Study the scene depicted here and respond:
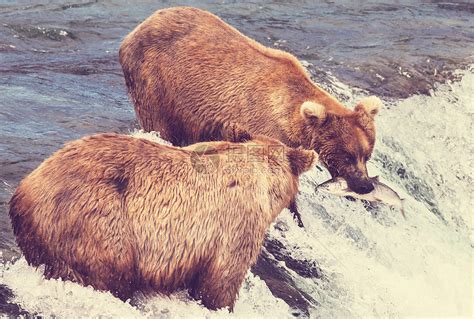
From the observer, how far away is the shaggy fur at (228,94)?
603 centimetres

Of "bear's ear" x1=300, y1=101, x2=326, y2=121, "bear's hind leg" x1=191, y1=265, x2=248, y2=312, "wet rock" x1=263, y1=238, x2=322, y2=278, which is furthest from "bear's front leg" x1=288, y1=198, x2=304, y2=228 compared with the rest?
"bear's hind leg" x1=191, y1=265, x2=248, y2=312

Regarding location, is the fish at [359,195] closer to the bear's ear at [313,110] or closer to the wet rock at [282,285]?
the bear's ear at [313,110]

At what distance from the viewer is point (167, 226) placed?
4.56 meters

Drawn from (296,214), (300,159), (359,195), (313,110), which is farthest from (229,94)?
(300,159)

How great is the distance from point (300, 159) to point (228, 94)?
1.66m

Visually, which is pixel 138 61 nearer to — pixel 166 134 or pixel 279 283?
pixel 166 134

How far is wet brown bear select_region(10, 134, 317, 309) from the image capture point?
4.32m

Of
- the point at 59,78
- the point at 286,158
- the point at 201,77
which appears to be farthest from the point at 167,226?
the point at 59,78

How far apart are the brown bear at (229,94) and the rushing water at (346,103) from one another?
593mm

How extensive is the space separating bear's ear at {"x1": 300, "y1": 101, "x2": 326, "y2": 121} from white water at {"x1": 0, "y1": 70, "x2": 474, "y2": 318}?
25.3 inches

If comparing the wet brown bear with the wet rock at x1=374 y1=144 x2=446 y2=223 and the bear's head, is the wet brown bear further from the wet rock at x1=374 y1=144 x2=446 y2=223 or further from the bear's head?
the wet rock at x1=374 y1=144 x2=446 y2=223

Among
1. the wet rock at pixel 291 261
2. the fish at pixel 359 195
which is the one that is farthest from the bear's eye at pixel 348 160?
the wet rock at pixel 291 261

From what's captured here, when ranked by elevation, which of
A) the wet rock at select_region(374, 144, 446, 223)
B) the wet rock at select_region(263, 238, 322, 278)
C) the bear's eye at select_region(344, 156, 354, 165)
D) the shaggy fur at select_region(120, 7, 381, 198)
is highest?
the shaggy fur at select_region(120, 7, 381, 198)

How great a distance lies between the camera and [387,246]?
6.83 meters
